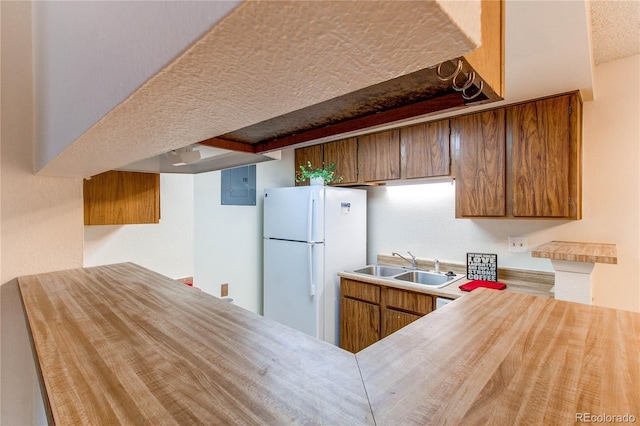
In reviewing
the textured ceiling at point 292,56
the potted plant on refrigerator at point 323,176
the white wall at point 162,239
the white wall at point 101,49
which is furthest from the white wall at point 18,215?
the potted plant on refrigerator at point 323,176

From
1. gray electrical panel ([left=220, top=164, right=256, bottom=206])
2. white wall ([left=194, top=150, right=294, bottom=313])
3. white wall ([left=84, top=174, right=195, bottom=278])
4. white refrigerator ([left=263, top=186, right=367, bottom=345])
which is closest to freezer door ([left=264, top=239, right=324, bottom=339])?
white refrigerator ([left=263, top=186, right=367, bottom=345])

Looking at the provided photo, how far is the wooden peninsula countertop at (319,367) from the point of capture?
16.2 inches

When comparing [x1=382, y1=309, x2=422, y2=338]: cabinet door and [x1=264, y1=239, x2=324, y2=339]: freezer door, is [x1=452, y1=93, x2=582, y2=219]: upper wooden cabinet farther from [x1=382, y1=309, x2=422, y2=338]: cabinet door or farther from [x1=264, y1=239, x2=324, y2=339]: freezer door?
[x1=264, y1=239, x2=324, y2=339]: freezer door

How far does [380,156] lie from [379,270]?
115cm

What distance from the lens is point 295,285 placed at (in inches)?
115

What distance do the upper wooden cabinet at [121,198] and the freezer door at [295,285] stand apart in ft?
4.54

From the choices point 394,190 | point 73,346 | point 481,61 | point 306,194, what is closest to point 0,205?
point 73,346

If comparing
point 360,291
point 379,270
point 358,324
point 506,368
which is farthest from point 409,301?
point 506,368

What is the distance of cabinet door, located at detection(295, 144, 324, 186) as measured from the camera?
3.30 metres

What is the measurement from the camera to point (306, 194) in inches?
112

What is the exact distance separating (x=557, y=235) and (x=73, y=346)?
9.01 ft

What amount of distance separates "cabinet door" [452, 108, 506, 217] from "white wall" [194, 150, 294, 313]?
1.98m

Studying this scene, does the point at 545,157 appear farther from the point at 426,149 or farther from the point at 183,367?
the point at 183,367

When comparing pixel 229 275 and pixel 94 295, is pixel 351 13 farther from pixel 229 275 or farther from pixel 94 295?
pixel 229 275
